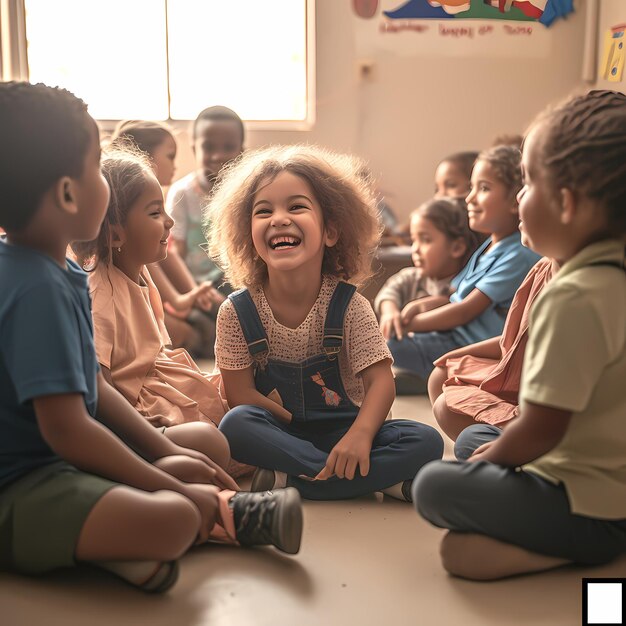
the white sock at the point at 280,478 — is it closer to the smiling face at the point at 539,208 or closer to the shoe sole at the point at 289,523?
the shoe sole at the point at 289,523

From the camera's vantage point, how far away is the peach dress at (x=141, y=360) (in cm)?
148

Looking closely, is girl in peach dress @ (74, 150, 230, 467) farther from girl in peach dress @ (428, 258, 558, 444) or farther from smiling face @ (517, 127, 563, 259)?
smiling face @ (517, 127, 563, 259)

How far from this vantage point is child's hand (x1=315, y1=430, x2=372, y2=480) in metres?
1.40

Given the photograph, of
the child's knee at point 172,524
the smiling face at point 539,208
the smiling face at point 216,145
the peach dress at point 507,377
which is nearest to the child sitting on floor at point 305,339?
the peach dress at point 507,377

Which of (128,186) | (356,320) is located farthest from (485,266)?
(128,186)

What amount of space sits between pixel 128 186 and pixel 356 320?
0.50 m

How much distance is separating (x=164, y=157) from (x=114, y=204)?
0.87 metres

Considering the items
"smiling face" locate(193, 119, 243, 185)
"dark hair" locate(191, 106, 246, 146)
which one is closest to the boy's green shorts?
"smiling face" locate(193, 119, 243, 185)

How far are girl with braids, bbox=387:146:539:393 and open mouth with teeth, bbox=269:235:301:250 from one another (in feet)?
2.38

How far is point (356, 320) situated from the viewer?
1562 millimetres

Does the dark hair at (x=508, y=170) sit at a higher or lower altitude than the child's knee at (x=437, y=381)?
higher

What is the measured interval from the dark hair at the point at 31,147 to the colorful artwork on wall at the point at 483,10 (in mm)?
2990

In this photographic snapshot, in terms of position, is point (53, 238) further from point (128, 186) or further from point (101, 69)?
point (101, 69)

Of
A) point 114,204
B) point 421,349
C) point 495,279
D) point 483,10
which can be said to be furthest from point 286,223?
point 483,10
